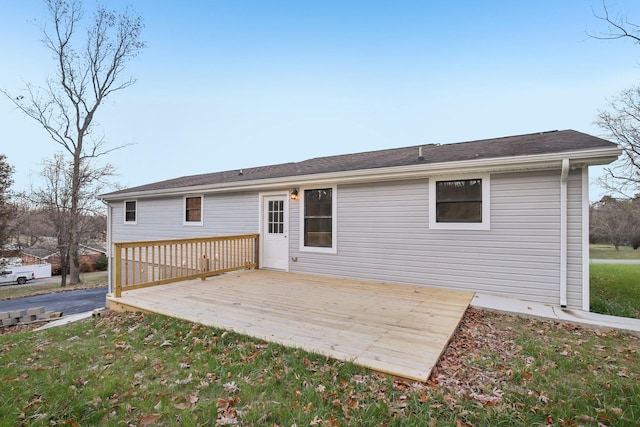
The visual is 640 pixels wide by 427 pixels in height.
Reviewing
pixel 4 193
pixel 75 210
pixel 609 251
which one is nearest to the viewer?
pixel 4 193

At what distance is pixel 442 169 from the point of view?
202 inches

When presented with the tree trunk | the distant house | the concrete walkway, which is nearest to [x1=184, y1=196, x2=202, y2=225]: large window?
the concrete walkway

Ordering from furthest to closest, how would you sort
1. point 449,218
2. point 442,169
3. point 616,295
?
point 616,295 < point 449,218 < point 442,169

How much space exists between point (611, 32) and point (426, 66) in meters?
Answer: 5.41

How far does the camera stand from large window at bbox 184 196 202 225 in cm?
909

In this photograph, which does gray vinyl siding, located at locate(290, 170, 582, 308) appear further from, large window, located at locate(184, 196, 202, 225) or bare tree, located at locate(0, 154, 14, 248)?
bare tree, located at locate(0, 154, 14, 248)

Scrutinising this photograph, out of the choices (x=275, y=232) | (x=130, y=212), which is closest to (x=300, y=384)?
(x=275, y=232)

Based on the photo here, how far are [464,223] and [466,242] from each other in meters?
0.35

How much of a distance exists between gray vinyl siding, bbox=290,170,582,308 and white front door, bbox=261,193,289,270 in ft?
2.56

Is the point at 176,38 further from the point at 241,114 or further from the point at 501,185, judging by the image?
the point at 501,185

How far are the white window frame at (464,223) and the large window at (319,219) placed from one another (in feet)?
7.07

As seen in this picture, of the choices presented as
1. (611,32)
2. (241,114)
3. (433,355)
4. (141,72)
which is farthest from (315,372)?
(141,72)

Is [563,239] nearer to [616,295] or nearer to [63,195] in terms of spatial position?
[616,295]

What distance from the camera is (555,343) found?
3258 mm
